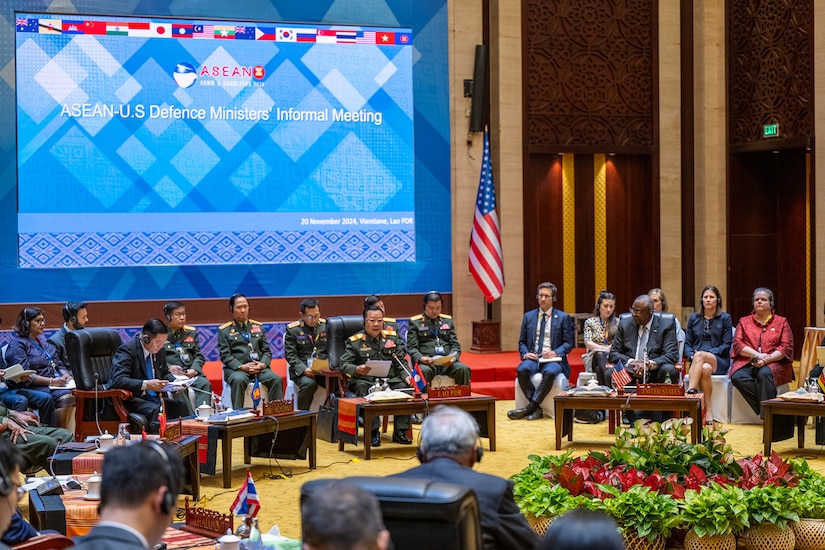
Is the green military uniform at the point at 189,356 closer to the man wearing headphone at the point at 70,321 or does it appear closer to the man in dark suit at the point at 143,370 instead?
the man wearing headphone at the point at 70,321

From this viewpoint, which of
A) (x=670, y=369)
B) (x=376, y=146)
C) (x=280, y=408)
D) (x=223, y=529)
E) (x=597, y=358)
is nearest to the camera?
(x=223, y=529)

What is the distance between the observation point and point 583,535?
2.21 metres

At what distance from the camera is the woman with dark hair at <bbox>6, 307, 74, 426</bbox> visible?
827 cm

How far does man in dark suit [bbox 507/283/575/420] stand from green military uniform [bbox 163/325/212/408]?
2.67m

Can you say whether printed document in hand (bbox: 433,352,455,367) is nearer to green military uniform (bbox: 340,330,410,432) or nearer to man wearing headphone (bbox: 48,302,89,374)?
green military uniform (bbox: 340,330,410,432)

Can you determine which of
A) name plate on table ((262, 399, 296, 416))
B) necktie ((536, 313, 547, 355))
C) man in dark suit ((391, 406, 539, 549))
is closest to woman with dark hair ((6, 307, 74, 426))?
name plate on table ((262, 399, 296, 416))

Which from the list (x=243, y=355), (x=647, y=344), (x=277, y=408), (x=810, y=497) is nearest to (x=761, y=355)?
(x=647, y=344)

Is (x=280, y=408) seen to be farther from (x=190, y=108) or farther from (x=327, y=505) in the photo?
(x=327, y=505)

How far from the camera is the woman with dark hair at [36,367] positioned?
8.27 metres

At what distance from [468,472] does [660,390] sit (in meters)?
5.03

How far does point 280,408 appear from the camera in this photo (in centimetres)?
760

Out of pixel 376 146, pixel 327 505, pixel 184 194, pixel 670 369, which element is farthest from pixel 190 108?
pixel 327 505

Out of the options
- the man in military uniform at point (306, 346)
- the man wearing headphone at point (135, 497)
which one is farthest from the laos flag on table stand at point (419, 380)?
the man wearing headphone at point (135, 497)

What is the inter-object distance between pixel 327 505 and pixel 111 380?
5.95 m
